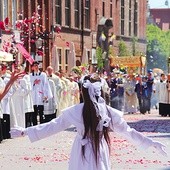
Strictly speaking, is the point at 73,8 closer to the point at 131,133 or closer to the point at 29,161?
the point at 29,161

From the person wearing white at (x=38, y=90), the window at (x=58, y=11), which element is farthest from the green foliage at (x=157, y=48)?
the person wearing white at (x=38, y=90)

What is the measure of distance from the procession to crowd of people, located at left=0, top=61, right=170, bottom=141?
3 centimetres

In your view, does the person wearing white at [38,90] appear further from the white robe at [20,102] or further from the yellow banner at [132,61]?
the yellow banner at [132,61]

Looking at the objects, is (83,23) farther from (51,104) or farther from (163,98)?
(51,104)

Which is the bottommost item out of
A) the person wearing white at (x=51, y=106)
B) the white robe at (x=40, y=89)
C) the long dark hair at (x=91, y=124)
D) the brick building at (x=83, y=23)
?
the person wearing white at (x=51, y=106)

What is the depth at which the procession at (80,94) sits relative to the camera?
9.91m

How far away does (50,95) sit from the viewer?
24203 millimetres

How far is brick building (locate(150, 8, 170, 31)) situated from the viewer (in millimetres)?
157000

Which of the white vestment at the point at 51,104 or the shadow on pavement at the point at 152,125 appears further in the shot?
the white vestment at the point at 51,104

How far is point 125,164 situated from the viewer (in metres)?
15.0

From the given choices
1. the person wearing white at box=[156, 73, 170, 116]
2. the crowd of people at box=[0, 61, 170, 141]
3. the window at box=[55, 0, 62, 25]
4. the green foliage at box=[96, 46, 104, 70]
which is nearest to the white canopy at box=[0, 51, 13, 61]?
the crowd of people at box=[0, 61, 170, 141]

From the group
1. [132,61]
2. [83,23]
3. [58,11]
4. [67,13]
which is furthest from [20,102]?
[83,23]

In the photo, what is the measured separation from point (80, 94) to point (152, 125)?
21.9 ft

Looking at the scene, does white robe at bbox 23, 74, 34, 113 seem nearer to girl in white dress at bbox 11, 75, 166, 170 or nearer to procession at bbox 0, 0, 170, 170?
procession at bbox 0, 0, 170, 170
